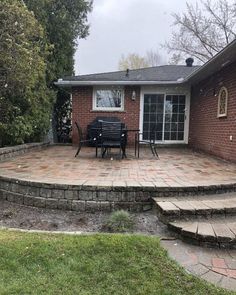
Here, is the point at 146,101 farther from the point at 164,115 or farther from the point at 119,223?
the point at 119,223

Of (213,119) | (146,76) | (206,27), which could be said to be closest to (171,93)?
(146,76)

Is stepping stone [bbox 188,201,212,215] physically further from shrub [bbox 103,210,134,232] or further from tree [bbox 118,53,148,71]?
tree [bbox 118,53,148,71]

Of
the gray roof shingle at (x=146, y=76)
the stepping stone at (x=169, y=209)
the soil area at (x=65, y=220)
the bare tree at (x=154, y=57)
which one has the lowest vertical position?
the soil area at (x=65, y=220)

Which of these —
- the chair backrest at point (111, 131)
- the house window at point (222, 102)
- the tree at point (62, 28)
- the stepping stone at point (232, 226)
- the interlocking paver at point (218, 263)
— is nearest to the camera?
the interlocking paver at point (218, 263)

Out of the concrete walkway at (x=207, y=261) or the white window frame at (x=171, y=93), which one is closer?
the concrete walkway at (x=207, y=261)

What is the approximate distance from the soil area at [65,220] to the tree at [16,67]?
2.87 metres

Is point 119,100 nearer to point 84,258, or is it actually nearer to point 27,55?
point 27,55

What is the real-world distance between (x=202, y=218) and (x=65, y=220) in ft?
5.47

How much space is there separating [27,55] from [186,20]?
1848 cm

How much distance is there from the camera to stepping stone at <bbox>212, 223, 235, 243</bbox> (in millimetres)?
2955

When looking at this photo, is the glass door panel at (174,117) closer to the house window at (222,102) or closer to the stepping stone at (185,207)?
the house window at (222,102)

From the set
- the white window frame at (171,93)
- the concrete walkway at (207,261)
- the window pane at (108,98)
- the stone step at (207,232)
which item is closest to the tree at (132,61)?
the window pane at (108,98)

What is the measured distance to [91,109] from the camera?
Result: 10.4m

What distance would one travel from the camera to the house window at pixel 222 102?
276 inches
